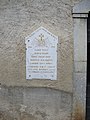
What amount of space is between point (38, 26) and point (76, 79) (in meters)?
1.37

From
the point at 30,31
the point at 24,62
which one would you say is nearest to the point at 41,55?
the point at 24,62

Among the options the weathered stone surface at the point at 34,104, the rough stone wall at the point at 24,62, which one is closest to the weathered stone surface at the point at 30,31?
the rough stone wall at the point at 24,62

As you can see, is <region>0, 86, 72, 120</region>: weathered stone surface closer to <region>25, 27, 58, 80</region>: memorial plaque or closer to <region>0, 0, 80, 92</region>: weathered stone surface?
<region>0, 0, 80, 92</region>: weathered stone surface

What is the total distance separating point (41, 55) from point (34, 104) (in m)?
1.05

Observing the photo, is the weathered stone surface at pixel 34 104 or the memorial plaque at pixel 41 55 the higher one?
the memorial plaque at pixel 41 55

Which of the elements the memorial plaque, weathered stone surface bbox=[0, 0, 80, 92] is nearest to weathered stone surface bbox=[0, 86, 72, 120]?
weathered stone surface bbox=[0, 0, 80, 92]

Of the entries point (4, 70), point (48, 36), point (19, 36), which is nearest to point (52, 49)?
point (48, 36)

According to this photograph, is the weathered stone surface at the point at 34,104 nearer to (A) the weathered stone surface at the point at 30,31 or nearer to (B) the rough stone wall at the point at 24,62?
(B) the rough stone wall at the point at 24,62

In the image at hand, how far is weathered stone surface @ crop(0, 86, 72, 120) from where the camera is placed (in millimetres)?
5660

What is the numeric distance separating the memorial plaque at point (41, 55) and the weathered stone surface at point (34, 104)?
361mm

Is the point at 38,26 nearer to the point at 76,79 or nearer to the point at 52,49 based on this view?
the point at 52,49

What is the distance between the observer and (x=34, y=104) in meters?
5.70

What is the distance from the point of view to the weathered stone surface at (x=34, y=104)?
5660 mm

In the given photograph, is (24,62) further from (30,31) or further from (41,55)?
(30,31)
